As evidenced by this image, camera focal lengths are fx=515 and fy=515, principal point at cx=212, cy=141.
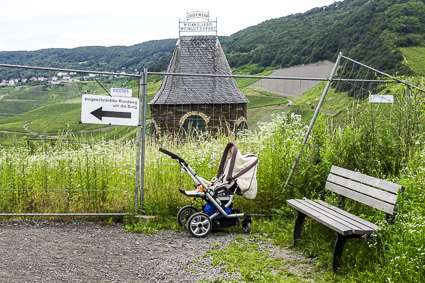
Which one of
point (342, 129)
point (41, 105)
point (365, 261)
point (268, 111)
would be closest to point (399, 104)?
point (342, 129)

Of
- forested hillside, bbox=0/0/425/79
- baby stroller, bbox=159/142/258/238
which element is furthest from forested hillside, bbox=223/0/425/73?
baby stroller, bbox=159/142/258/238

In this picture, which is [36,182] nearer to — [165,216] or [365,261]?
[165,216]

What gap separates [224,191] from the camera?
821cm

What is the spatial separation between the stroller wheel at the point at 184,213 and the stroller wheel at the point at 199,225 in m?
0.39

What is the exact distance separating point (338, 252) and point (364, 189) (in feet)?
3.29

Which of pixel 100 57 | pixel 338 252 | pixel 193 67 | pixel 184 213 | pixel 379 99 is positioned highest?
pixel 100 57

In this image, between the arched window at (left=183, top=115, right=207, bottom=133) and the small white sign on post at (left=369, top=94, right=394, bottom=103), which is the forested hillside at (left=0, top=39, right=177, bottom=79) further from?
the small white sign on post at (left=369, top=94, right=394, bottom=103)

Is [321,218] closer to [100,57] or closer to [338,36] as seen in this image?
[338,36]

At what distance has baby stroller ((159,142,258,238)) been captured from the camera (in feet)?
26.2

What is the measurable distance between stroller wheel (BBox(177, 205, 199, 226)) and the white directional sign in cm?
162

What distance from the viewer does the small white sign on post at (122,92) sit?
8.34m

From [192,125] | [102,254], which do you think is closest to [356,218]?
[102,254]

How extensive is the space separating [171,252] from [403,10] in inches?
4941

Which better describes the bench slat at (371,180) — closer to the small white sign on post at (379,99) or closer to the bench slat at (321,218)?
the bench slat at (321,218)
